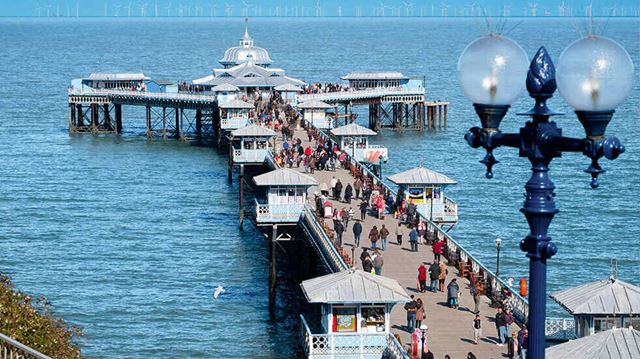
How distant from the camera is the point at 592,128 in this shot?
8.84 metres

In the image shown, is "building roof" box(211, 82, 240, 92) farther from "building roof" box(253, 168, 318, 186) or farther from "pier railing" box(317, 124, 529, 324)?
"pier railing" box(317, 124, 529, 324)

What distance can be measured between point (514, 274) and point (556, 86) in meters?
36.9

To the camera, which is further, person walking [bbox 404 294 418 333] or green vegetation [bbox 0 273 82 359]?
person walking [bbox 404 294 418 333]

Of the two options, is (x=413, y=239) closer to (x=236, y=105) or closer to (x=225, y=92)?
(x=236, y=105)

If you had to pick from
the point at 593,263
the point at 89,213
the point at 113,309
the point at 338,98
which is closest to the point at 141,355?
the point at 113,309

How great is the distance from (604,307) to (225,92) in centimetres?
5959

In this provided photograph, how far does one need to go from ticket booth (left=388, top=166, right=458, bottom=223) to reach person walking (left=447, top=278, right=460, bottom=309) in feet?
44.7

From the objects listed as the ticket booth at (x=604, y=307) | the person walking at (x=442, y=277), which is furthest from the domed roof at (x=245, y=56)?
the ticket booth at (x=604, y=307)

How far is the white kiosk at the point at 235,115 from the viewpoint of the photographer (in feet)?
244

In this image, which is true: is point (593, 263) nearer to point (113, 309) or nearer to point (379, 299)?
point (113, 309)

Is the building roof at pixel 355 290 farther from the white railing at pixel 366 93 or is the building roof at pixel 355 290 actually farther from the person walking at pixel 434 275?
the white railing at pixel 366 93

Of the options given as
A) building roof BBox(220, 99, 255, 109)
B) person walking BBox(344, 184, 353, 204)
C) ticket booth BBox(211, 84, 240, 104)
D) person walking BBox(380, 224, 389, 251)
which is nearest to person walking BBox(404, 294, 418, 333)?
person walking BBox(380, 224, 389, 251)

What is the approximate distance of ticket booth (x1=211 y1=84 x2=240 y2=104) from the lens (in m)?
82.8

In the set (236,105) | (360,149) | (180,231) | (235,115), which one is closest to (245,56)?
(235,115)
